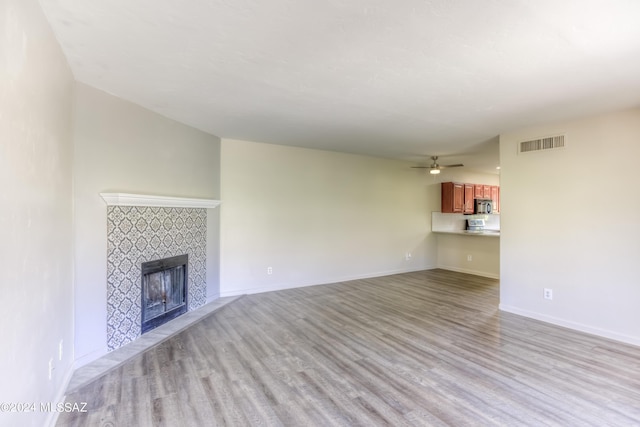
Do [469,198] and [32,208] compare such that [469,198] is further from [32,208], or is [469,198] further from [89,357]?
[32,208]

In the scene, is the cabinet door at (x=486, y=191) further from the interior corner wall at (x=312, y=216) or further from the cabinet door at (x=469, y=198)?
the interior corner wall at (x=312, y=216)

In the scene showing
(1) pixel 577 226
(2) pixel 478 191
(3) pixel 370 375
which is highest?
(2) pixel 478 191

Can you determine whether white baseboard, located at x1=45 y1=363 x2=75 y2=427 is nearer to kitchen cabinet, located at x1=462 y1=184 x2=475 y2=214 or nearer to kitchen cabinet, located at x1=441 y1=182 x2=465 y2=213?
kitchen cabinet, located at x1=441 y1=182 x2=465 y2=213

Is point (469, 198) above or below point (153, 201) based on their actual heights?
above

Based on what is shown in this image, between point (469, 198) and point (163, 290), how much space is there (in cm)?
698

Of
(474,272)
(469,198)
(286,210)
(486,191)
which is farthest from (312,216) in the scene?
(486,191)

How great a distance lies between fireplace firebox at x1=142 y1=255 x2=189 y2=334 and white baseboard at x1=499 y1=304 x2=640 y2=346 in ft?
14.4

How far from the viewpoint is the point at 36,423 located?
5.65 feet

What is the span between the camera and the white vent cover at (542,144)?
12.2 feet

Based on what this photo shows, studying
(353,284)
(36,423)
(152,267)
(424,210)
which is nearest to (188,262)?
(152,267)

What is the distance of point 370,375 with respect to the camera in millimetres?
2555

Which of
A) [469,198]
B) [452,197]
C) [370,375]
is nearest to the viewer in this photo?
[370,375]

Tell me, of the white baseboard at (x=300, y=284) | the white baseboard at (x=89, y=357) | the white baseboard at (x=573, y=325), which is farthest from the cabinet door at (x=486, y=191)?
the white baseboard at (x=89, y=357)

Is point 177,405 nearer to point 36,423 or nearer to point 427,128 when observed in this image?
point 36,423
